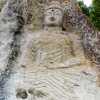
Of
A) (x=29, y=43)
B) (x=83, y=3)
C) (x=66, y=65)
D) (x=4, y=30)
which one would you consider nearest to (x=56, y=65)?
(x=66, y=65)

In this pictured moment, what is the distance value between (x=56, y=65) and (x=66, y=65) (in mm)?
178

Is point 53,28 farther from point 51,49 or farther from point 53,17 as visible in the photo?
point 51,49

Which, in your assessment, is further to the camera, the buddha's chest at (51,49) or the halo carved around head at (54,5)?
the halo carved around head at (54,5)

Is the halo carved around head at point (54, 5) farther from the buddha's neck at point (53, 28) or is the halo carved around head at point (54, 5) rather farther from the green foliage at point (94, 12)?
the green foliage at point (94, 12)

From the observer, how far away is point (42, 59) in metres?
8.14

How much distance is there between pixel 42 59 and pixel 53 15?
99 cm

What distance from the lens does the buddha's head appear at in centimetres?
861

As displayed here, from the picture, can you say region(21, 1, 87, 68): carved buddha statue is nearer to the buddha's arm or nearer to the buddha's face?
the buddha's face

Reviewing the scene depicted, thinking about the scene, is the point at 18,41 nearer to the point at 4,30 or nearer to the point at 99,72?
the point at 4,30

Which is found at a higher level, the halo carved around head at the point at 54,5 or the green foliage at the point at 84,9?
the halo carved around head at the point at 54,5

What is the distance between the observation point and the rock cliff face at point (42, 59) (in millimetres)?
7770

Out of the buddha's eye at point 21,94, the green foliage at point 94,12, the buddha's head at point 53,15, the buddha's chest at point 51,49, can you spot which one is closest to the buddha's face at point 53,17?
the buddha's head at point 53,15

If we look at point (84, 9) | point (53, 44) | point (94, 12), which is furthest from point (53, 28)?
point (84, 9)

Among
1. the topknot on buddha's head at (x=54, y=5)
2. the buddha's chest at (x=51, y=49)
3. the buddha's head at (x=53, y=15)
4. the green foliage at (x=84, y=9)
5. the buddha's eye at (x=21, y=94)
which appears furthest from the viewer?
the green foliage at (x=84, y=9)
